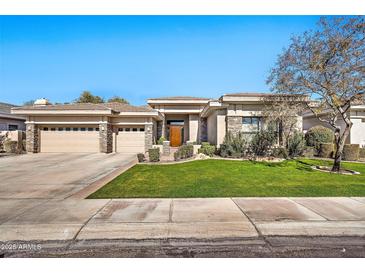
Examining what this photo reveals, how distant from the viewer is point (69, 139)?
16266mm

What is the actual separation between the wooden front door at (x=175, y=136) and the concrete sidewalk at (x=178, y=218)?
1611 cm

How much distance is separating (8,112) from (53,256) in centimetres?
2401

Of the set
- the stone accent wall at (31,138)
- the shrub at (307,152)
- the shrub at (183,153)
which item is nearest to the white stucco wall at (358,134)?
the shrub at (307,152)

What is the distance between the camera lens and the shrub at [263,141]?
12.7m

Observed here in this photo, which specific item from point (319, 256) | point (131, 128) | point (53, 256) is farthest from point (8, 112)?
point (319, 256)

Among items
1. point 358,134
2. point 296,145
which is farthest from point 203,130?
point 358,134

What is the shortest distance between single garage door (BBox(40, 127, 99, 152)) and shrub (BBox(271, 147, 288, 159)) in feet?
44.9

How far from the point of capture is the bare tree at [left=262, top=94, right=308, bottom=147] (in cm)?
1193

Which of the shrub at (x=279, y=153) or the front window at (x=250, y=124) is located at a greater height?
the front window at (x=250, y=124)

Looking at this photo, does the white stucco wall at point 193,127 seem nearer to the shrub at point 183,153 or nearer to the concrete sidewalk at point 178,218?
the shrub at point 183,153

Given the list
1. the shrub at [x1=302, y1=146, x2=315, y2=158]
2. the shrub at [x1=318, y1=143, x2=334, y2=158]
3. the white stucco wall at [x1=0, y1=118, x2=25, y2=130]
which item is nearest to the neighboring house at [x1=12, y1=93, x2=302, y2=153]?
the white stucco wall at [x1=0, y1=118, x2=25, y2=130]

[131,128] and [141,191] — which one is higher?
[131,128]

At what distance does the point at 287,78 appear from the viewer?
1049 cm
